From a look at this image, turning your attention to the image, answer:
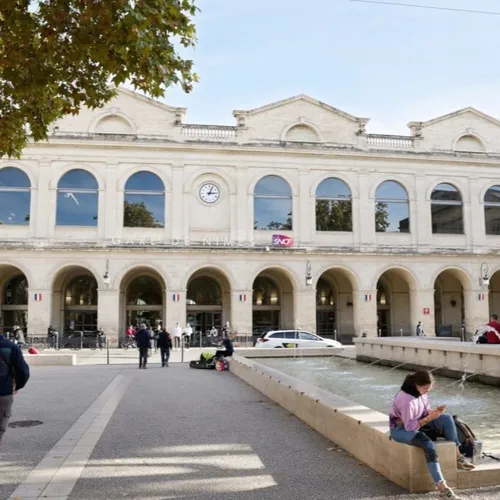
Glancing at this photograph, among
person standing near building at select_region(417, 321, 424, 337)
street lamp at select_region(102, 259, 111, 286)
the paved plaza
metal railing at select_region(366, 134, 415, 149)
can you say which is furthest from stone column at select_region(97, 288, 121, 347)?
the paved plaza

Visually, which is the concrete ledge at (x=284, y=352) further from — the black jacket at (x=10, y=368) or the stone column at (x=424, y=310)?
the black jacket at (x=10, y=368)

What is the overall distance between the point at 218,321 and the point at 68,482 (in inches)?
1272

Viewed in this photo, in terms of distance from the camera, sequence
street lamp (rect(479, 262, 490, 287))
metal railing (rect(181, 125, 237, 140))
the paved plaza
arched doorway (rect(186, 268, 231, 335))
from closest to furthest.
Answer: the paved plaza < metal railing (rect(181, 125, 237, 140)) < street lamp (rect(479, 262, 490, 287)) < arched doorway (rect(186, 268, 231, 335))

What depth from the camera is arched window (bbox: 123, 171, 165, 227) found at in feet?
115

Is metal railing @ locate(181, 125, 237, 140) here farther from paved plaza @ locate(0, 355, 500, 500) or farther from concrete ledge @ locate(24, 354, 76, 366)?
paved plaza @ locate(0, 355, 500, 500)

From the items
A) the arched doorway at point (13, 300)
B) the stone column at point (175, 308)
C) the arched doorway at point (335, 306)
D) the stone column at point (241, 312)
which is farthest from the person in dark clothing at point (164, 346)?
the arched doorway at point (13, 300)

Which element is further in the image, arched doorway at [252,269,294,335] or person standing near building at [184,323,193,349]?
arched doorway at [252,269,294,335]

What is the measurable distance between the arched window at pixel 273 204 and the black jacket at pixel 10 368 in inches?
1163

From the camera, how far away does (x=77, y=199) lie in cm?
3469

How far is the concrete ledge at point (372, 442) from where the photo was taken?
19.9 feet

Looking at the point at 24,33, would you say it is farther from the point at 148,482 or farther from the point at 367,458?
the point at 367,458

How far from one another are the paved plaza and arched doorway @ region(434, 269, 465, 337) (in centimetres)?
Result: 3073

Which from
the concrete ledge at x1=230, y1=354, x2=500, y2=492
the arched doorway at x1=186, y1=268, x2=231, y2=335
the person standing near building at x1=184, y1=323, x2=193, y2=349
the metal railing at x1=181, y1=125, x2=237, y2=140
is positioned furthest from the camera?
the arched doorway at x1=186, y1=268, x2=231, y2=335

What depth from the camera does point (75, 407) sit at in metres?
12.0
